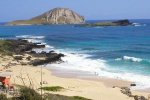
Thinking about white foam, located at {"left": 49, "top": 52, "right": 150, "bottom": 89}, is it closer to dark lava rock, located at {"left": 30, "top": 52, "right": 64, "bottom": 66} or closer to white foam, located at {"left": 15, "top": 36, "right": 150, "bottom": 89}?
white foam, located at {"left": 15, "top": 36, "right": 150, "bottom": 89}

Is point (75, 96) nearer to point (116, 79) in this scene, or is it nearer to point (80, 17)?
point (116, 79)

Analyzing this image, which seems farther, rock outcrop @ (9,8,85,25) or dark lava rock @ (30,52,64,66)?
rock outcrop @ (9,8,85,25)

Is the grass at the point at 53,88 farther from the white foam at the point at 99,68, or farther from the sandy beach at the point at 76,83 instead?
the white foam at the point at 99,68

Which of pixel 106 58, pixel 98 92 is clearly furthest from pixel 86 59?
pixel 98 92

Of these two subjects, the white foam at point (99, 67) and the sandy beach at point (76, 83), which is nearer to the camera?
the sandy beach at point (76, 83)

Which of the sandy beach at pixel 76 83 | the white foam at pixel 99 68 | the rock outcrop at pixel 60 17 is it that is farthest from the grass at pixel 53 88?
the rock outcrop at pixel 60 17

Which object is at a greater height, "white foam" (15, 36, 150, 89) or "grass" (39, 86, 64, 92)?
"grass" (39, 86, 64, 92)

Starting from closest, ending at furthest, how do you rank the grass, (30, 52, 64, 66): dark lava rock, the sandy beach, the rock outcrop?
the sandy beach → the grass → (30, 52, 64, 66): dark lava rock → the rock outcrop

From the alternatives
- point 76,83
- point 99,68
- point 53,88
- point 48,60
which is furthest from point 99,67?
point 53,88

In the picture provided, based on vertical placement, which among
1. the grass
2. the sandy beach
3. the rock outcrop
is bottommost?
the rock outcrop

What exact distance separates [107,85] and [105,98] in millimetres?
5341

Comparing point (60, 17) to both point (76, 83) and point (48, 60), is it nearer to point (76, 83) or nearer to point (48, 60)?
point (48, 60)

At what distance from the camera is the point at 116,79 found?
3338cm

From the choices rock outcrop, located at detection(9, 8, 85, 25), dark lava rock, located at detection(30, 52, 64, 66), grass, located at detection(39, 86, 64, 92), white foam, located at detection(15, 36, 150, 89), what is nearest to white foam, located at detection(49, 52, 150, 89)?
white foam, located at detection(15, 36, 150, 89)
